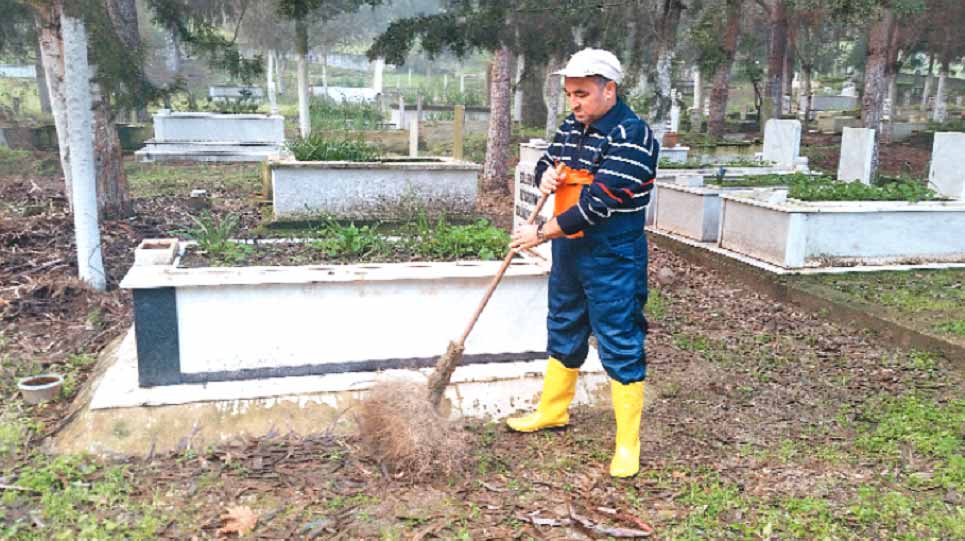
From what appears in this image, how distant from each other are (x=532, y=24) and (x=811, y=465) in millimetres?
6753

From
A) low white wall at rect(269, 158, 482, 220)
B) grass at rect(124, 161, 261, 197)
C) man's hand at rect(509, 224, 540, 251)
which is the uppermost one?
man's hand at rect(509, 224, 540, 251)

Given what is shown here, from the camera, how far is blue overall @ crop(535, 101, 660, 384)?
11.5 feet

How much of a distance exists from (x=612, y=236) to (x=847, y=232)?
17.0ft

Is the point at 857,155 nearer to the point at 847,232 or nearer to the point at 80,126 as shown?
the point at 847,232

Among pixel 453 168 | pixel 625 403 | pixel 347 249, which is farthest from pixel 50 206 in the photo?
pixel 625 403

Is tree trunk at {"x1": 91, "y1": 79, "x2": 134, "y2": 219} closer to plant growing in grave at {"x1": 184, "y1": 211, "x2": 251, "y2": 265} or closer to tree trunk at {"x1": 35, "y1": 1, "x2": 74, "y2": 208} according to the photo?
tree trunk at {"x1": 35, "y1": 1, "x2": 74, "y2": 208}

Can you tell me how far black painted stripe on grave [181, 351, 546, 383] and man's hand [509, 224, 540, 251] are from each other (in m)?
1.10

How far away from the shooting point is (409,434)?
3541 millimetres

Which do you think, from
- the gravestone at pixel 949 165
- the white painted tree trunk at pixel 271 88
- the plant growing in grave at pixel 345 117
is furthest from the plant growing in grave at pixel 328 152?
the white painted tree trunk at pixel 271 88

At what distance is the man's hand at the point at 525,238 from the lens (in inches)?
144

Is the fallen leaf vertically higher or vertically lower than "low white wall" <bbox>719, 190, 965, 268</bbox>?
lower

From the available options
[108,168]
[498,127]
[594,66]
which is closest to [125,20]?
[108,168]

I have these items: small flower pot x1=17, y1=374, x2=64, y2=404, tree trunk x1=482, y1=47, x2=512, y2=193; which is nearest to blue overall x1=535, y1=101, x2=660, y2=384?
small flower pot x1=17, y1=374, x2=64, y2=404

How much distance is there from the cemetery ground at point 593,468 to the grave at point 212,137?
439 inches
